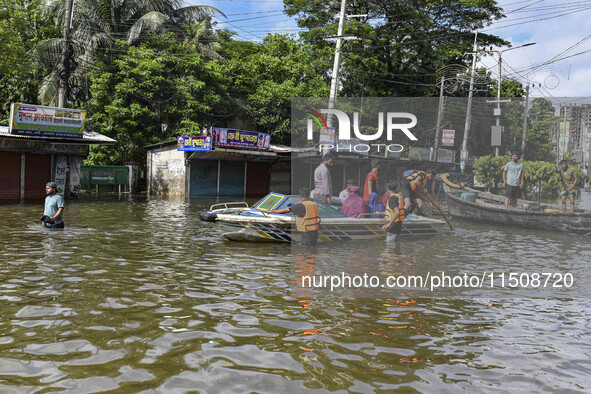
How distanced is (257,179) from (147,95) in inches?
366

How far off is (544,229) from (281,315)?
39.3 feet

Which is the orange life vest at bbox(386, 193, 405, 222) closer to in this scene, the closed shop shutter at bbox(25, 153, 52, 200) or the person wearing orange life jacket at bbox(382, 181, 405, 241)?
the person wearing orange life jacket at bbox(382, 181, 405, 241)

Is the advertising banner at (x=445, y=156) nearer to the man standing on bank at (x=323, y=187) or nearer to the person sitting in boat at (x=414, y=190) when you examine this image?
the person sitting in boat at (x=414, y=190)

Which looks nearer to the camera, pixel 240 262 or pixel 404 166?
pixel 240 262

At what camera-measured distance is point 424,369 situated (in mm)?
4402

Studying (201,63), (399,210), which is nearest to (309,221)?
(399,210)

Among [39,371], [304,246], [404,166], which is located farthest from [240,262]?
[404,166]

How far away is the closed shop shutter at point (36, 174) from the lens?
23.8 m

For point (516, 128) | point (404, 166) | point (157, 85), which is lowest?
point (404, 166)

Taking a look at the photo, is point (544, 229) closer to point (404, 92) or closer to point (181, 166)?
point (181, 166)

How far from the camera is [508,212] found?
15.6 meters

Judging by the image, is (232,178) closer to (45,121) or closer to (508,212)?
(45,121)

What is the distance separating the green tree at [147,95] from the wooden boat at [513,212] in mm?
20175

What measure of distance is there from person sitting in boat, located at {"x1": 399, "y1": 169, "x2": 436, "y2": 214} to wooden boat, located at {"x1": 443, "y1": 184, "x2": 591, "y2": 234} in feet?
13.4
